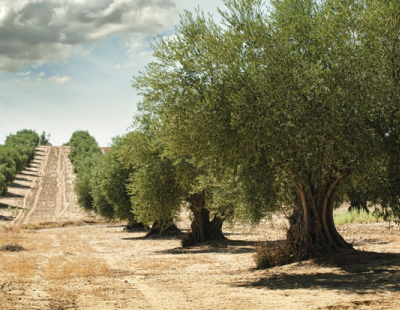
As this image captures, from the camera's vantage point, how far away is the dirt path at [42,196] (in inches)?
2408

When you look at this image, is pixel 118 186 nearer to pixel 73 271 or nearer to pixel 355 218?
pixel 355 218

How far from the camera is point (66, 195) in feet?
268

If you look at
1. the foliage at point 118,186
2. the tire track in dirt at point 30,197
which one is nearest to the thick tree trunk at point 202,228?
the foliage at point 118,186

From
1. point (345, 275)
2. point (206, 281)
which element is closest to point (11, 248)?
point (206, 281)

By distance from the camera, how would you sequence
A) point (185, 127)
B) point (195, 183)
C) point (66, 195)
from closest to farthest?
point (185, 127) → point (195, 183) → point (66, 195)

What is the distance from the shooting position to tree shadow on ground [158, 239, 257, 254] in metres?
23.7

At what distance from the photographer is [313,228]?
15.6 metres

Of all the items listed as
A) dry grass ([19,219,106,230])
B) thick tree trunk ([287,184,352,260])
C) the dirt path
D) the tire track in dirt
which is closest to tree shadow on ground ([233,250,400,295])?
thick tree trunk ([287,184,352,260])

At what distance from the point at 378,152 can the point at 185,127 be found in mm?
5835

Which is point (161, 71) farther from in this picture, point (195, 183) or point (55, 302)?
point (55, 302)

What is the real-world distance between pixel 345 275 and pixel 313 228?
3102mm

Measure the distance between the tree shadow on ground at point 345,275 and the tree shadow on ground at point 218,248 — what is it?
8367mm

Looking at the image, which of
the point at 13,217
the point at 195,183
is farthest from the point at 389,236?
the point at 13,217

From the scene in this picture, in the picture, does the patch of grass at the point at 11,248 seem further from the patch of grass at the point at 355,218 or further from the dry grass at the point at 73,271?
the patch of grass at the point at 355,218
